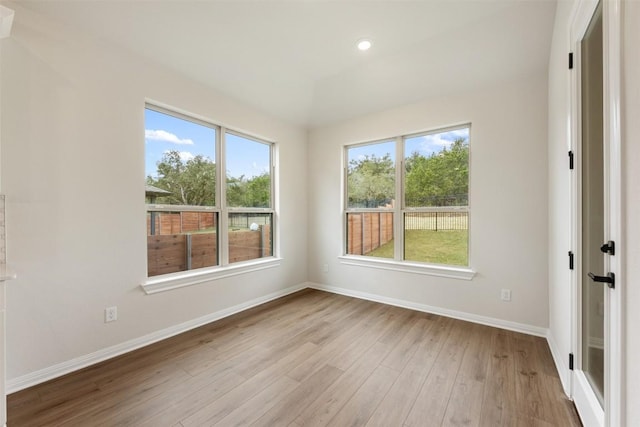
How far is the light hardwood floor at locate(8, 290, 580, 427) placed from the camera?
5.40ft

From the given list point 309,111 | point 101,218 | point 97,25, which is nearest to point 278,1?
point 97,25

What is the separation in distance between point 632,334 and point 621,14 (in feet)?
3.98

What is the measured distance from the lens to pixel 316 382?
1.99m

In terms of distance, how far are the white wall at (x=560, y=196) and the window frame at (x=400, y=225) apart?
2.62 ft

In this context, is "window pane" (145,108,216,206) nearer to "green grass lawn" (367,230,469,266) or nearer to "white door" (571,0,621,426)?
"green grass lawn" (367,230,469,266)

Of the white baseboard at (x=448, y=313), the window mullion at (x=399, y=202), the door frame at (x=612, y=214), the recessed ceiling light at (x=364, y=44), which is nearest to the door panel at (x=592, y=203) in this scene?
the door frame at (x=612, y=214)

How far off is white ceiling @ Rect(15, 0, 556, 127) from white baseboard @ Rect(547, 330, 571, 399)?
2.64m

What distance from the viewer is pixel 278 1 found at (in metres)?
2.29

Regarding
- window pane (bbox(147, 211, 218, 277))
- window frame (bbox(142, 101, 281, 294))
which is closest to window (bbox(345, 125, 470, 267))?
window frame (bbox(142, 101, 281, 294))

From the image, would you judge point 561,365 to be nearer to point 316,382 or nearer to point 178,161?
point 316,382

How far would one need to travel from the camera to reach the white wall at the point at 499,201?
2.72m

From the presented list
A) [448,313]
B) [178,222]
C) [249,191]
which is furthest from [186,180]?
A: [448,313]

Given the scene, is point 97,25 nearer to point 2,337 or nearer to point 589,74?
point 2,337

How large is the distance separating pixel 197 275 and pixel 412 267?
2628 mm
